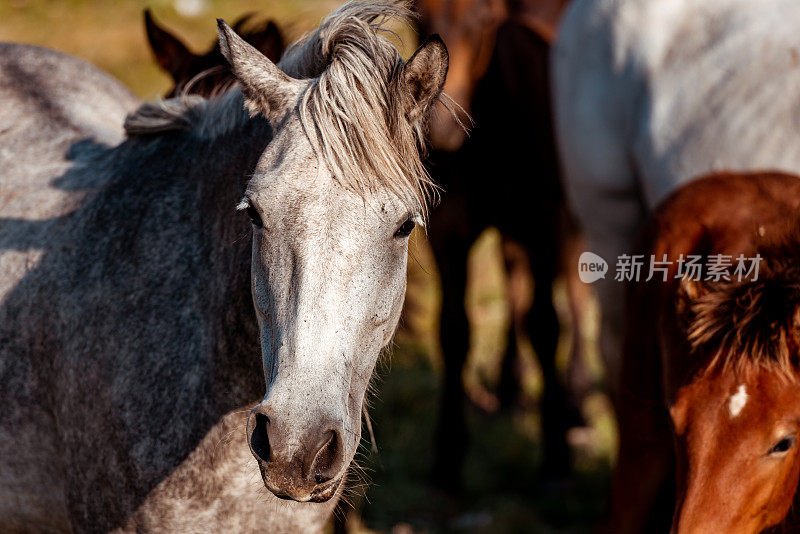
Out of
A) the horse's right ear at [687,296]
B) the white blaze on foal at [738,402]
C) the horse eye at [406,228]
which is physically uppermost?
the horse eye at [406,228]

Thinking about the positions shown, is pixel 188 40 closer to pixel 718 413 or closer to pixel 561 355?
pixel 561 355

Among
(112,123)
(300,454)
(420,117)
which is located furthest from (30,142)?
(300,454)

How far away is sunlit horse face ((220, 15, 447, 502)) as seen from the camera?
1.61 metres

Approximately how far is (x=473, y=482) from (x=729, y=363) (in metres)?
2.30

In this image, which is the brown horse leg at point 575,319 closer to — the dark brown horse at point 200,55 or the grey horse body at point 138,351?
the dark brown horse at point 200,55

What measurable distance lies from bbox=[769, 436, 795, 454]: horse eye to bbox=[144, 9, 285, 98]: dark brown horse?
184 centimetres

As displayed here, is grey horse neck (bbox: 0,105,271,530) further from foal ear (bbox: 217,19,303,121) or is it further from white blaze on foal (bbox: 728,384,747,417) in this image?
white blaze on foal (bbox: 728,384,747,417)

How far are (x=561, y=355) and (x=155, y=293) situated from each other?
4.02 m

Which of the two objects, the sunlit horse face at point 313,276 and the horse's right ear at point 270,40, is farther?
the horse's right ear at point 270,40

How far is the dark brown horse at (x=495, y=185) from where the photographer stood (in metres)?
4.14

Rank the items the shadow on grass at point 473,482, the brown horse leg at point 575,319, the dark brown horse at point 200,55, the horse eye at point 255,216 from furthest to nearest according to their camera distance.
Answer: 1. the brown horse leg at point 575,319
2. the shadow on grass at point 473,482
3. the dark brown horse at point 200,55
4. the horse eye at point 255,216

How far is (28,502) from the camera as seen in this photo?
7.84 feet

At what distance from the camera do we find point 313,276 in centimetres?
166

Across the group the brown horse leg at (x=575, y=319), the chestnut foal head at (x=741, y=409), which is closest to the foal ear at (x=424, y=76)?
the chestnut foal head at (x=741, y=409)
